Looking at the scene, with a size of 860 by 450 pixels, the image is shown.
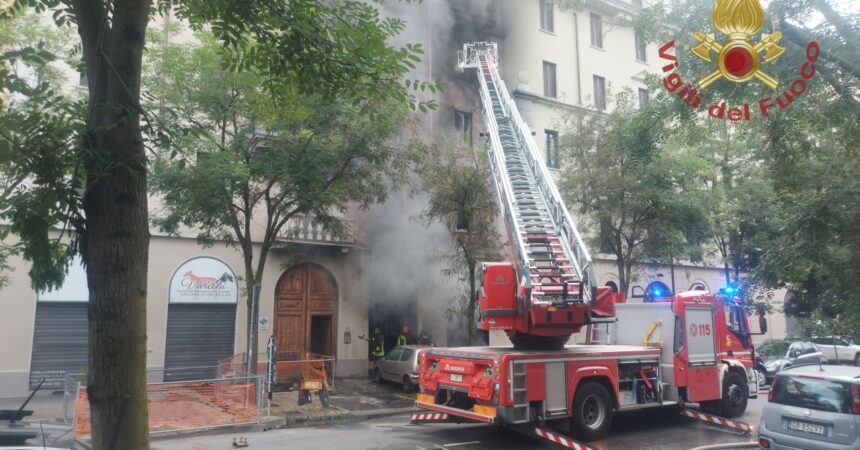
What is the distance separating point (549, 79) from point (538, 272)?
1596cm

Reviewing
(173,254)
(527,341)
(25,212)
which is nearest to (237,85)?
(173,254)

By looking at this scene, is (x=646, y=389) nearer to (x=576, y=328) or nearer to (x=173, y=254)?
(x=576, y=328)

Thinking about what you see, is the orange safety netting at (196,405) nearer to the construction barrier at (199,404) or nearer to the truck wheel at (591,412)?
the construction barrier at (199,404)

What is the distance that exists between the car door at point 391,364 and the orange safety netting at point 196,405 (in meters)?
5.18

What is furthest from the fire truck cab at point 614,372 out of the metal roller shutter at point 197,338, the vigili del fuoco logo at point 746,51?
the metal roller shutter at point 197,338

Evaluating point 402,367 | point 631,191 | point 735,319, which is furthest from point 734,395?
point 402,367

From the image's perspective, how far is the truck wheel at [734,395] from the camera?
1102 cm

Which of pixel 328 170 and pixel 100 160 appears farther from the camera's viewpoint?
pixel 328 170

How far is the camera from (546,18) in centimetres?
2367

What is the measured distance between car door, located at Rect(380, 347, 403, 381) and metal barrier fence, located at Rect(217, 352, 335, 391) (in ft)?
4.67

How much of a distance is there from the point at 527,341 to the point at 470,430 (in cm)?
196

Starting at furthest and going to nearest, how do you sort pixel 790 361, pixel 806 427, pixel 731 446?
pixel 790 361, pixel 731 446, pixel 806 427

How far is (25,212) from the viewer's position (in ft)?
10.9

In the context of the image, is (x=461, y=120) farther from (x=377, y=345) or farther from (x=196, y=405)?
(x=196, y=405)
